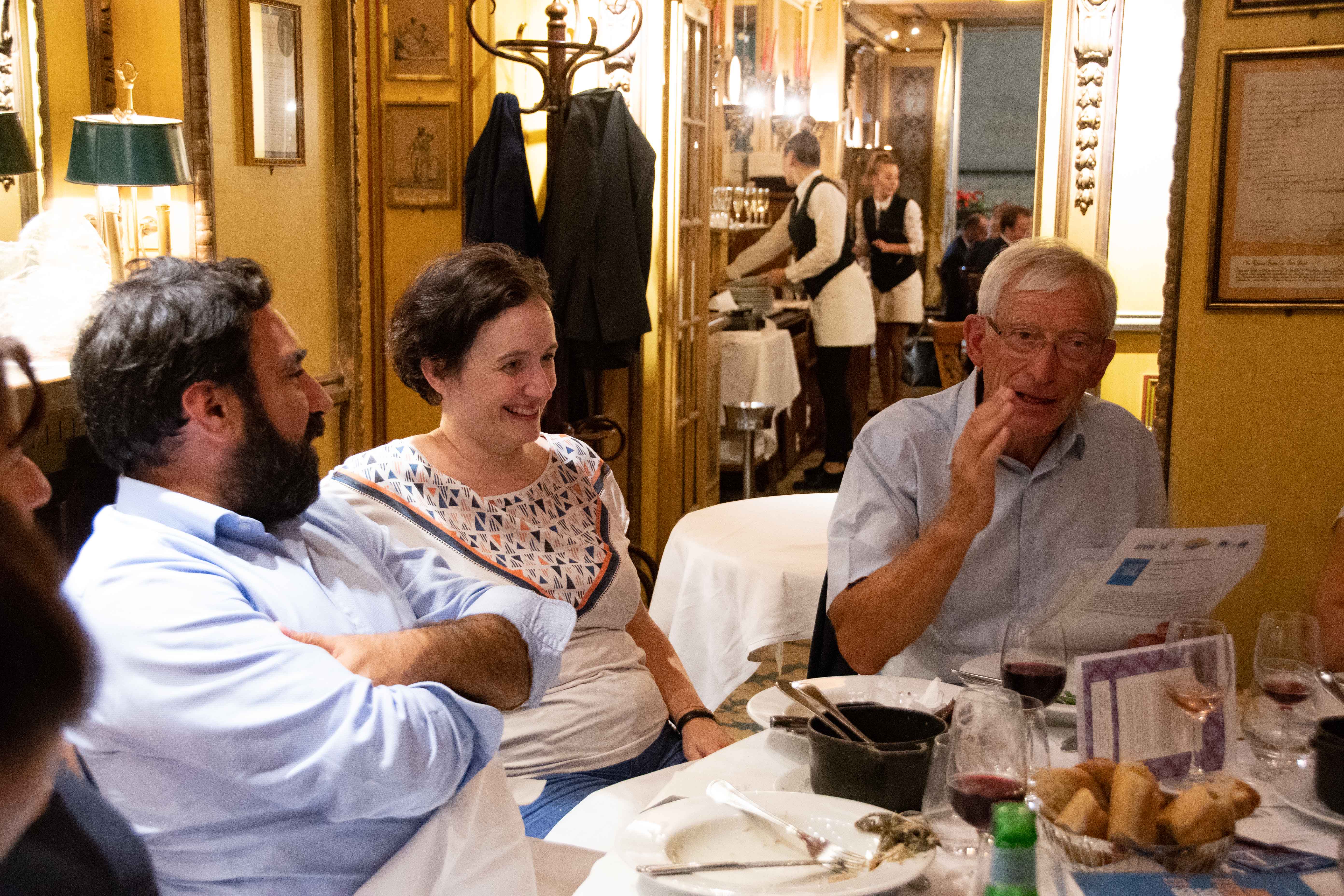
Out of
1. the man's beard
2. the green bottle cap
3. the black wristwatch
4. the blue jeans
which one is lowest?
the blue jeans

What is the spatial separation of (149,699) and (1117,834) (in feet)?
2.92

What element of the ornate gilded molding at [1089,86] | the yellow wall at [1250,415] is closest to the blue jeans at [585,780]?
the yellow wall at [1250,415]

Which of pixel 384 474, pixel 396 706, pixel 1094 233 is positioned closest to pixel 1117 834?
pixel 396 706

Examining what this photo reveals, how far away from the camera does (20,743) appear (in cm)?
43

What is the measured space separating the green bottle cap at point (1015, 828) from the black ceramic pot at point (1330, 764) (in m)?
0.65

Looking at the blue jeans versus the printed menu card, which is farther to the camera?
the blue jeans

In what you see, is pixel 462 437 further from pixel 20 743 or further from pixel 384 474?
pixel 20 743

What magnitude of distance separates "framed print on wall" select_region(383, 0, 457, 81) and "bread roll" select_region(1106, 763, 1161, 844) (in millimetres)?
4323

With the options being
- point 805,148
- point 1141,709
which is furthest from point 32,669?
point 805,148

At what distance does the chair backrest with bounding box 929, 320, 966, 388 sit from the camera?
6359 millimetres

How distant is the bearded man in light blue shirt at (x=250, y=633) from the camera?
1.18 meters

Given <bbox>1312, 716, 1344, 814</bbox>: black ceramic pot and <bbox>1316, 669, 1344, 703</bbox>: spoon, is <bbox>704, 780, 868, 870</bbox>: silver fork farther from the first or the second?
<bbox>1316, 669, 1344, 703</bbox>: spoon

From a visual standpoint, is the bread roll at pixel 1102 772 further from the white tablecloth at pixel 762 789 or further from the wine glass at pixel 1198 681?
the wine glass at pixel 1198 681

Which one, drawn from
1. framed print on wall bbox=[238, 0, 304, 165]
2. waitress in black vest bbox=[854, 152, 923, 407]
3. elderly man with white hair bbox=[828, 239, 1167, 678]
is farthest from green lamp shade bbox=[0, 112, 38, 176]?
waitress in black vest bbox=[854, 152, 923, 407]
